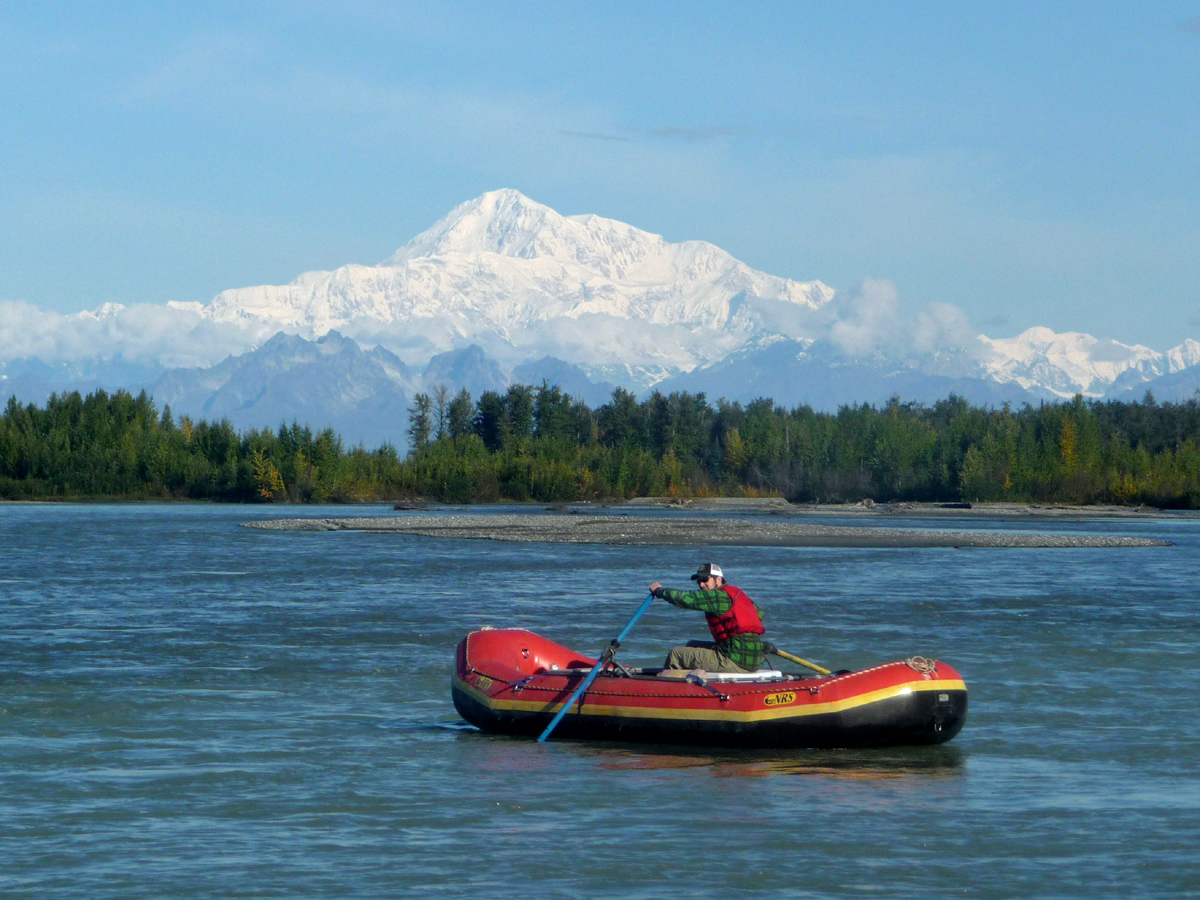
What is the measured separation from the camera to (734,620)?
17844mm

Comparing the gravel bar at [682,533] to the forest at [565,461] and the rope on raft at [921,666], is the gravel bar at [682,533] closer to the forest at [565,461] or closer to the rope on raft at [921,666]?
the rope on raft at [921,666]

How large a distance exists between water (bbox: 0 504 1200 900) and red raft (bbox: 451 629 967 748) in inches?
11.9

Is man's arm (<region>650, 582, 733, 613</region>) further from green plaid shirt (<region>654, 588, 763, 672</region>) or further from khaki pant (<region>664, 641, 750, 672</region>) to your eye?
khaki pant (<region>664, 641, 750, 672</region>)

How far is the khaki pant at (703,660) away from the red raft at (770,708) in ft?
1.22

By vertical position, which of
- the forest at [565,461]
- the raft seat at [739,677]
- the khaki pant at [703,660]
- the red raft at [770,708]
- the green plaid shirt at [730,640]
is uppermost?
the forest at [565,461]

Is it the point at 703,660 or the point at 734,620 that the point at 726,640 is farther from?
the point at 703,660

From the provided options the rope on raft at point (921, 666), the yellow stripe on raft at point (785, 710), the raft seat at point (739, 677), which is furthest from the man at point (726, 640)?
the rope on raft at point (921, 666)

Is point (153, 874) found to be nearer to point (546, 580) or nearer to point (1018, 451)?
point (546, 580)

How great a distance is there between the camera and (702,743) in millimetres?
16844

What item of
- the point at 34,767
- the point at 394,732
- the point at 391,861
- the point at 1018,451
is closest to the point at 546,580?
the point at 394,732

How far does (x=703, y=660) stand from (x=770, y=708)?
150 centimetres

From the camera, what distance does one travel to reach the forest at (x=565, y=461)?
398 ft

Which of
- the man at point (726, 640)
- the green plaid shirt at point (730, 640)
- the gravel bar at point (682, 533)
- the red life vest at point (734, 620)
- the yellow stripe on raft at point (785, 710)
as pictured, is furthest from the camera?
the gravel bar at point (682, 533)

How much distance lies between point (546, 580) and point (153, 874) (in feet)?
97.4
